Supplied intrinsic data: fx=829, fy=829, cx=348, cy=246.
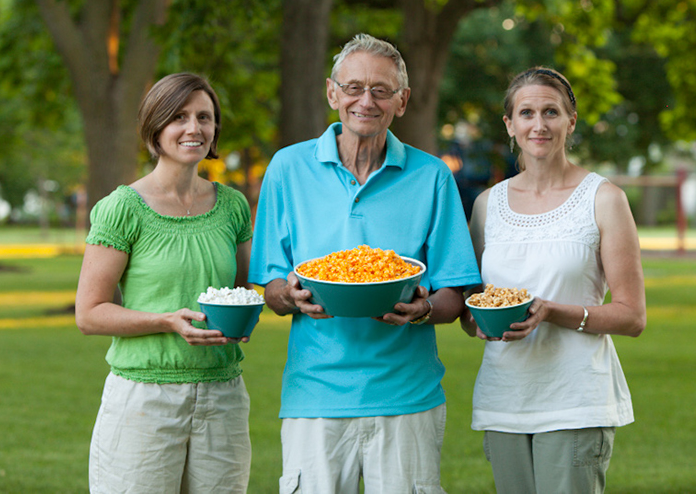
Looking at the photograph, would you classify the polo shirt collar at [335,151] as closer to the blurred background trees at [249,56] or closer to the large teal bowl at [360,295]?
the large teal bowl at [360,295]

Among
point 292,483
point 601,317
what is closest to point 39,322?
point 292,483

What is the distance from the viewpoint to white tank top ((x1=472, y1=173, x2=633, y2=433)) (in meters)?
2.78

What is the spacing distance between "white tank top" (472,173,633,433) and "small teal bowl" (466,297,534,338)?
266 millimetres

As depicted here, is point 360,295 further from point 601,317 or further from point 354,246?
point 601,317

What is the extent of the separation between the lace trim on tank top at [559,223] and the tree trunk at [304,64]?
26.0 ft

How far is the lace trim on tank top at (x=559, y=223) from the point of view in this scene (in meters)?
2.80

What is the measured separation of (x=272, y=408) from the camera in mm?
7621

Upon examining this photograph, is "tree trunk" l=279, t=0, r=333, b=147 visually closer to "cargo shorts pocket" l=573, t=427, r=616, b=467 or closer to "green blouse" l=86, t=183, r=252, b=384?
"green blouse" l=86, t=183, r=252, b=384

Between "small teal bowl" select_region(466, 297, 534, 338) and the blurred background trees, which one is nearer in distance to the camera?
"small teal bowl" select_region(466, 297, 534, 338)

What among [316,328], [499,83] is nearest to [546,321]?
[316,328]

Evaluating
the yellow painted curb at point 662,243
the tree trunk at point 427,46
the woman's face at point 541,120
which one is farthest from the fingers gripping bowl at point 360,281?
the yellow painted curb at point 662,243

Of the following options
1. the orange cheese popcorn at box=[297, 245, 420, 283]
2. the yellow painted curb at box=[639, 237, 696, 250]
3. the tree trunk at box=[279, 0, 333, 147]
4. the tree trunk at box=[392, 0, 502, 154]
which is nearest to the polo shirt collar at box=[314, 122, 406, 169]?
the orange cheese popcorn at box=[297, 245, 420, 283]

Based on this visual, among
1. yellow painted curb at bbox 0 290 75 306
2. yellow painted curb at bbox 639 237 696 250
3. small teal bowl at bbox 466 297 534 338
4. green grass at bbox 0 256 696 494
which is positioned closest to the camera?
small teal bowl at bbox 466 297 534 338

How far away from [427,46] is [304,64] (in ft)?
11.8
